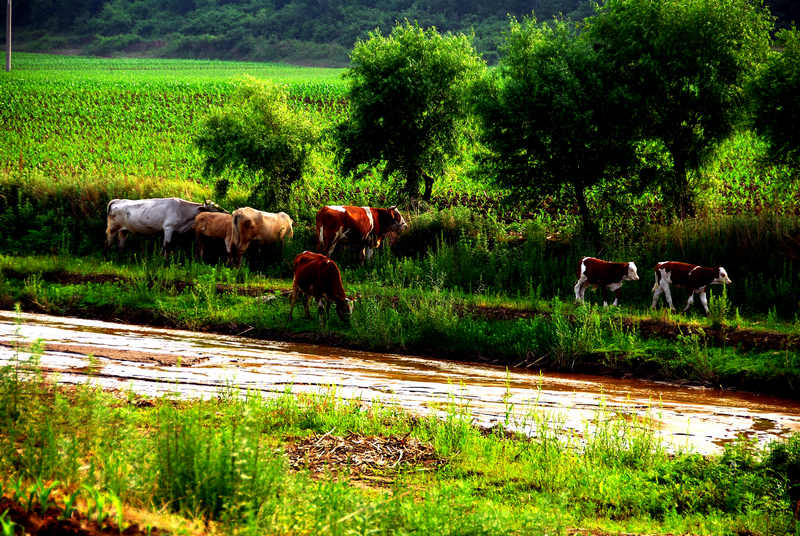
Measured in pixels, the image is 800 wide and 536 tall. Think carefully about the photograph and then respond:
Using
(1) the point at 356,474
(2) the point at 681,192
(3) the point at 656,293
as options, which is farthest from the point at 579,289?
(1) the point at 356,474

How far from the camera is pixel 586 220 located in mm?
21578

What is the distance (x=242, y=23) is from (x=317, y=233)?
110399 mm

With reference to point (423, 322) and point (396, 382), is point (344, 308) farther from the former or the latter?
point (396, 382)

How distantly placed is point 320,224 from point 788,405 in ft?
43.4

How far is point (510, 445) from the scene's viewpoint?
842 cm

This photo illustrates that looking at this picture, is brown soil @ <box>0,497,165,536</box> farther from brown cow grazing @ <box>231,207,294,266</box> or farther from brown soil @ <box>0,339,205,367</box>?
brown cow grazing @ <box>231,207,294,266</box>

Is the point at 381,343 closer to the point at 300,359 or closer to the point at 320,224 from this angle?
the point at 300,359

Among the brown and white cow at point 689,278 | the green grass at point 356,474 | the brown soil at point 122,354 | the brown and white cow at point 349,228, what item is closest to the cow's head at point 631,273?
the brown and white cow at point 689,278

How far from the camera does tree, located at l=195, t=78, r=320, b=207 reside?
2631cm

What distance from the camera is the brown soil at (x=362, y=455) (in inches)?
285

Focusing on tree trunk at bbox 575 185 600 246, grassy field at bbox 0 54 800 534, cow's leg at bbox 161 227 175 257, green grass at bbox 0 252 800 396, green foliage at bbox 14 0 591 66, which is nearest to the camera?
grassy field at bbox 0 54 800 534

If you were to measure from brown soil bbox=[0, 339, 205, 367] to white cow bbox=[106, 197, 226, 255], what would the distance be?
36.2 ft

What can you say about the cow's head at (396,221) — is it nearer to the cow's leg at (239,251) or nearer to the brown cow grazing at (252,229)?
the brown cow grazing at (252,229)

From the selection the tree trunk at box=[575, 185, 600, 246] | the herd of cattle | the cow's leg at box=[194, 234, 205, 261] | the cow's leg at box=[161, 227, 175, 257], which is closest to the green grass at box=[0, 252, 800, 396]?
the herd of cattle
